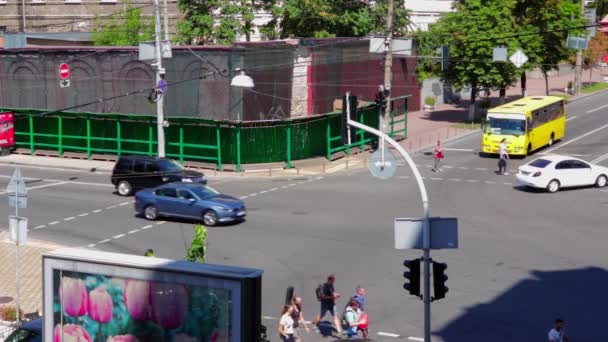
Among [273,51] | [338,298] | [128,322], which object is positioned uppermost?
[273,51]

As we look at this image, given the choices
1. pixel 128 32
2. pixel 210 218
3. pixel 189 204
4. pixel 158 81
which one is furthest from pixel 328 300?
pixel 128 32

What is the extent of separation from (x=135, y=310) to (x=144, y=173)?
77.3ft

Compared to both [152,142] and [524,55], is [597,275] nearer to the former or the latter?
[152,142]

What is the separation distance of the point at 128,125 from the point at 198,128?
4272 millimetres

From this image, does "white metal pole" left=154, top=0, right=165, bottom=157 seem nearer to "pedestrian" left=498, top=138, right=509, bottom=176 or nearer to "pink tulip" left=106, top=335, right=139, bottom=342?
"pedestrian" left=498, top=138, right=509, bottom=176

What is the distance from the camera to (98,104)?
161ft

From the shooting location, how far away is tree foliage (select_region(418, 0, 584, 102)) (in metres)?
54.9

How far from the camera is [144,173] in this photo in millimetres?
37875

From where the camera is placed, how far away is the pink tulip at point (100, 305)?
15.0 metres

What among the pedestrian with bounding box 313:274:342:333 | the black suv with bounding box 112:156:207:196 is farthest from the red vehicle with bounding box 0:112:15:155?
Answer: the pedestrian with bounding box 313:274:342:333

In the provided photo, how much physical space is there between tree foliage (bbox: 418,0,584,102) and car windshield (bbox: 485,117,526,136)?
28.9ft

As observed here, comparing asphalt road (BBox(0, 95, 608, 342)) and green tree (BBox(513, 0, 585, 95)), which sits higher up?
green tree (BBox(513, 0, 585, 95))

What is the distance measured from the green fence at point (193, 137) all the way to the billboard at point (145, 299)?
29.2m

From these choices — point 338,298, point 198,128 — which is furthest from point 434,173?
point 338,298
